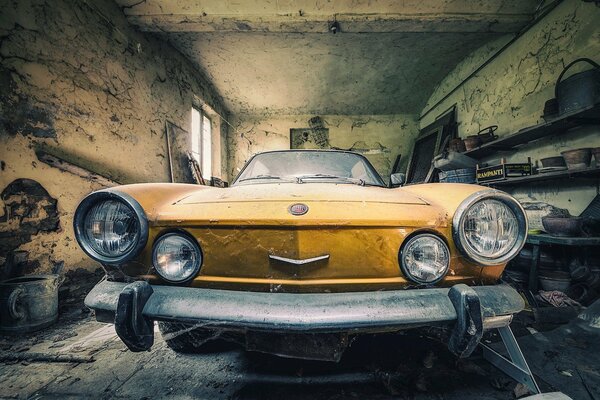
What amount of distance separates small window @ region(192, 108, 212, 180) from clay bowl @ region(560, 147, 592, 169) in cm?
606

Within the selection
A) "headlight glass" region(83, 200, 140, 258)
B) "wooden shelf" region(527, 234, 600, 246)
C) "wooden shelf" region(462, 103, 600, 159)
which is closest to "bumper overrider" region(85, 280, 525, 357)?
"headlight glass" region(83, 200, 140, 258)

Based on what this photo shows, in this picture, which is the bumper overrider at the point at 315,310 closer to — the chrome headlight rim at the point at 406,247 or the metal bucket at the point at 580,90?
the chrome headlight rim at the point at 406,247

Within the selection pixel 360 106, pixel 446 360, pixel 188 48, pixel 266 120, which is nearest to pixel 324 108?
pixel 360 106

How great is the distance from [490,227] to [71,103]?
A: 160 inches

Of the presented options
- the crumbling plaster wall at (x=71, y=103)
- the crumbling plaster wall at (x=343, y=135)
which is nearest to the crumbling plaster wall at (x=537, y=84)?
the crumbling plaster wall at (x=343, y=135)

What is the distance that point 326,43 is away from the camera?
15.4ft

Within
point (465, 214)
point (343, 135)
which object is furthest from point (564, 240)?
point (343, 135)

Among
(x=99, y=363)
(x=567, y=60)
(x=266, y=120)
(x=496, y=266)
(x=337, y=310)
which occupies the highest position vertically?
(x=266, y=120)

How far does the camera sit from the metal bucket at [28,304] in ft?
6.38

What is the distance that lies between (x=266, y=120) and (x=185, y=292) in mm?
7369

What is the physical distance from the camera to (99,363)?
1518mm

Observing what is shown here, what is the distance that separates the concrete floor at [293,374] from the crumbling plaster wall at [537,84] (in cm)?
236

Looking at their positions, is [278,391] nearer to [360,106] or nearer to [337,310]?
[337,310]

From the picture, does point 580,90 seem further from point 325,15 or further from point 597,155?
point 325,15
